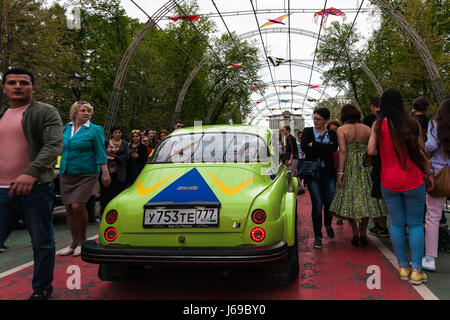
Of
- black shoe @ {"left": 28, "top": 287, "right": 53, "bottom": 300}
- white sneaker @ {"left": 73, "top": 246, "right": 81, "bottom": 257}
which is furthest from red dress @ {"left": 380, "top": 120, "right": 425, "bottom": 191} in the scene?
white sneaker @ {"left": 73, "top": 246, "right": 81, "bottom": 257}

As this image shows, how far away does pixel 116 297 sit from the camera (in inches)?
155

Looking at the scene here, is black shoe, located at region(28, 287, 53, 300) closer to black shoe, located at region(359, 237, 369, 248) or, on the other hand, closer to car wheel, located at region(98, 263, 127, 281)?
car wheel, located at region(98, 263, 127, 281)

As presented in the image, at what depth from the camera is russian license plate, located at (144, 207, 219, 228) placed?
12.1 ft

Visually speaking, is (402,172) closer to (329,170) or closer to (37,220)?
(329,170)

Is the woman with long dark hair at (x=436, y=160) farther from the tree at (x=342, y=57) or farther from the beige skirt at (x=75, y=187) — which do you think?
the tree at (x=342, y=57)

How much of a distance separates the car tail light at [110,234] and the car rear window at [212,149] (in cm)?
122

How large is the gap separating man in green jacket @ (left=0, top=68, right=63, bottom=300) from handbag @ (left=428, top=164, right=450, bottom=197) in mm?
4133

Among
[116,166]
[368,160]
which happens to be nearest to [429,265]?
[368,160]

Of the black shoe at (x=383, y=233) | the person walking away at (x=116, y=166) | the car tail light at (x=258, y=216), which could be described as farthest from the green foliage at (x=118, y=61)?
the car tail light at (x=258, y=216)

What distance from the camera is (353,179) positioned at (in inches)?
227

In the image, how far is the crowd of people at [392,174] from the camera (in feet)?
13.9

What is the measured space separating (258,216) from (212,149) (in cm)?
144

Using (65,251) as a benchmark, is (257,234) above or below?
above

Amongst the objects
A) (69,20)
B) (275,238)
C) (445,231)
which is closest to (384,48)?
(69,20)
